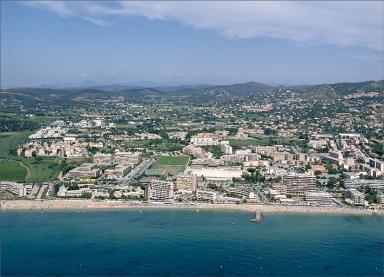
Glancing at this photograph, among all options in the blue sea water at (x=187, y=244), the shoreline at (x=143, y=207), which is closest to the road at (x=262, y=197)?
the shoreline at (x=143, y=207)

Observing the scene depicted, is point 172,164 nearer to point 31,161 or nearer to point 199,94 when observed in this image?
point 31,161

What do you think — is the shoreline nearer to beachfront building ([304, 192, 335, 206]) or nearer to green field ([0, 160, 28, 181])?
beachfront building ([304, 192, 335, 206])

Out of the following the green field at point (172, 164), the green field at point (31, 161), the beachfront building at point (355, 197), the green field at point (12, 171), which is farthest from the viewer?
the green field at point (172, 164)

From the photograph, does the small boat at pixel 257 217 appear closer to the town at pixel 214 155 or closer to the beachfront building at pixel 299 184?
the town at pixel 214 155

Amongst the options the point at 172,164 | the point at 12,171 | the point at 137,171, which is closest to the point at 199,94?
the point at 172,164

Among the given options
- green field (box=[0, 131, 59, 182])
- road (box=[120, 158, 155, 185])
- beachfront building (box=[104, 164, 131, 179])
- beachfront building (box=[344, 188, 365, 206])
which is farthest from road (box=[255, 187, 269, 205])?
green field (box=[0, 131, 59, 182])

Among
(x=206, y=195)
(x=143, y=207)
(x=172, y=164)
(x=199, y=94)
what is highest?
(x=199, y=94)

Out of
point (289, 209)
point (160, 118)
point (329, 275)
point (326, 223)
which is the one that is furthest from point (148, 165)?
point (160, 118)
